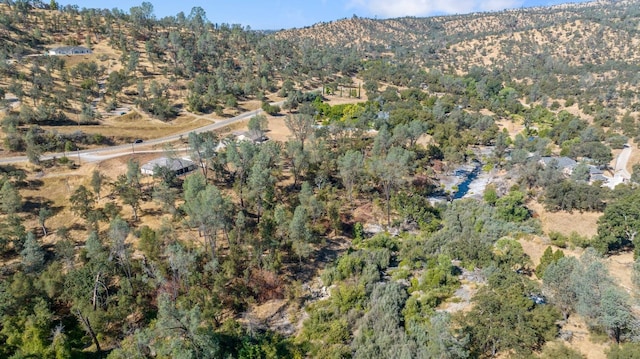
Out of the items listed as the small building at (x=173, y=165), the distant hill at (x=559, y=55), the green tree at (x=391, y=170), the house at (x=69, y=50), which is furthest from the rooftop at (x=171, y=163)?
the distant hill at (x=559, y=55)

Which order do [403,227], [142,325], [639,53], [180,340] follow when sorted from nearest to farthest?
[180,340] < [142,325] < [403,227] < [639,53]

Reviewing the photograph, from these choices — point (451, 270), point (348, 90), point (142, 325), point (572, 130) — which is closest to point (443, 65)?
point (348, 90)

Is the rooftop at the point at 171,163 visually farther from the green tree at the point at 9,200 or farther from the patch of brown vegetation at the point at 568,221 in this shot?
the patch of brown vegetation at the point at 568,221

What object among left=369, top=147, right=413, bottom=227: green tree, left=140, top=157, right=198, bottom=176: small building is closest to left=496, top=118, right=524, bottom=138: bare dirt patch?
left=369, top=147, right=413, bottom=227: green tree

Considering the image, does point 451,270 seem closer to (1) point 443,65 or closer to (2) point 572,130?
(2) point 572,130

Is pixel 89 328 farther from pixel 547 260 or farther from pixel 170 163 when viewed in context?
pixel 547 260

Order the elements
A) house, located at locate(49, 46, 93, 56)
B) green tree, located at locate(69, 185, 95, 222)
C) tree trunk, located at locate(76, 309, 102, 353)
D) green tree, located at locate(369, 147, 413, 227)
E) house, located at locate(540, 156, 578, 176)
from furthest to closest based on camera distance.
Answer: house, located at locate(49, 46, 93, 56), house, located at locate(540, 156, 578, 176), green tree, located at locate(369, 147, 413, 227), green tree, located at locate(69, 185, 95, 222), tree trunk, located at locate(76, 309, 102, 353)

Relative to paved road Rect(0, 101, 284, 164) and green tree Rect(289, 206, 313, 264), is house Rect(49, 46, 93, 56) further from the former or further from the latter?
green tree Rect(289, 206, 313, 264)
